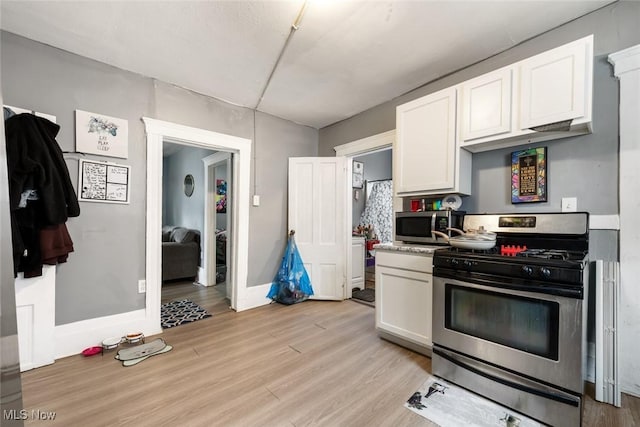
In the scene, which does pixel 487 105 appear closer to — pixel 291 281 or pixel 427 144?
pixel 427 144

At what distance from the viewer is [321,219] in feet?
11.8

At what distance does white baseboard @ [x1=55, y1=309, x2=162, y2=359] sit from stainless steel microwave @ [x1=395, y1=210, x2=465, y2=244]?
257 cm

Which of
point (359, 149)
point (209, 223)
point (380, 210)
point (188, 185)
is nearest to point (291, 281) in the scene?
point (209, 223)

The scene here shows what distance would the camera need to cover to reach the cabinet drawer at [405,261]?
2070 mm

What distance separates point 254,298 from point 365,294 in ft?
5.26

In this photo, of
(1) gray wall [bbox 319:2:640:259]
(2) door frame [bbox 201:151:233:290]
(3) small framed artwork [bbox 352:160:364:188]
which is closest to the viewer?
(1) gray wall [bbox 319:2:640:259]

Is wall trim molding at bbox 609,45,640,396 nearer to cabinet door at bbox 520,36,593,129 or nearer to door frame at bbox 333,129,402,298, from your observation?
cabinet door at bbox 520,36,593,129

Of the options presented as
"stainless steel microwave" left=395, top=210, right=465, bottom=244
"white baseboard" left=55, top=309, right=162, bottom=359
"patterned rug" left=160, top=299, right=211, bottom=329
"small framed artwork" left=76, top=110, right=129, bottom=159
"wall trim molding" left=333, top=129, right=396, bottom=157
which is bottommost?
"patterned rug" left=160, top=299, right=211, bottom=329

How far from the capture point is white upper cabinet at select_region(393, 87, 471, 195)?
7.32 ft

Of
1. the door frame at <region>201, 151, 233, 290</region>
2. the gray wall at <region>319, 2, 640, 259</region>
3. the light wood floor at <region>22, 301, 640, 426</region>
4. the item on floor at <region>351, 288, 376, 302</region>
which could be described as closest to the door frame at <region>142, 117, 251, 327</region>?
the light wood floor at <region>22, 301, 640, 426</region>

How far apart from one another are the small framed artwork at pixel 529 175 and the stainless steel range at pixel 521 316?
8.5 inches

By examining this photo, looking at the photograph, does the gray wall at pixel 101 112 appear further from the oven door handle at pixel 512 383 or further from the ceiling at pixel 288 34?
the oven door handle at pixel 512 383

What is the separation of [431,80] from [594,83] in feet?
4.03

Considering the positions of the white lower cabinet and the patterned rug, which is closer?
the white lower cabinet
